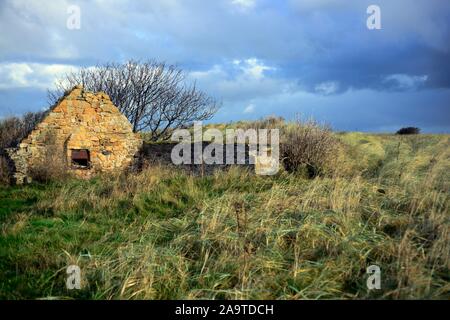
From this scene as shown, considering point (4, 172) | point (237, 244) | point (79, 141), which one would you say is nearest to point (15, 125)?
point (79, 141)

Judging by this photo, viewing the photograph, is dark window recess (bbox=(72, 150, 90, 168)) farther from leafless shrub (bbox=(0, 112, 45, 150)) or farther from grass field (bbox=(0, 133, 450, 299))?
grass field (bbox=(0, 133, 450, 299))

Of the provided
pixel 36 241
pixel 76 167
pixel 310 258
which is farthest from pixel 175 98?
pixel 310 258

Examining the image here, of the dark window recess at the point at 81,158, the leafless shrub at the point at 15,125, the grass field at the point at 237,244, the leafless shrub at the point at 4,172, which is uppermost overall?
the leafless shrub at the point at 15,125

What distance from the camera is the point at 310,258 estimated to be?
17.0 ft

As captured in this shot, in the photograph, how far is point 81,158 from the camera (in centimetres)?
1442

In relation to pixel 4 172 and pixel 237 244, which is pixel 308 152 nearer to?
pixel 237 244

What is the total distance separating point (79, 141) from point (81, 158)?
1.93 ft

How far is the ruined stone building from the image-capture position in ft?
43.9

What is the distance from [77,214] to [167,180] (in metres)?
3.00

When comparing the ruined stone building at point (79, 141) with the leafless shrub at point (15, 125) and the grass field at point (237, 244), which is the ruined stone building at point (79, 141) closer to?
the leafless shrub at point (15, 125)


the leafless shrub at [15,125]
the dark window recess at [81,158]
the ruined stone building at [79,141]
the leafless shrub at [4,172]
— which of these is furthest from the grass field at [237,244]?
the leafless shrub at [15,125]

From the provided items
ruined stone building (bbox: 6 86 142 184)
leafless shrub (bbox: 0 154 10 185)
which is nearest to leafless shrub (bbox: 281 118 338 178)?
ruined stone building (bbox: 6 86 142 184)

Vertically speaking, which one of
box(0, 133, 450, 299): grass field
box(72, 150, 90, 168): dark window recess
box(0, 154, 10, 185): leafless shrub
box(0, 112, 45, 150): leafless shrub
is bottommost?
box(0, 133, 450, 299): grass field

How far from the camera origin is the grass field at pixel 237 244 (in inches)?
178
